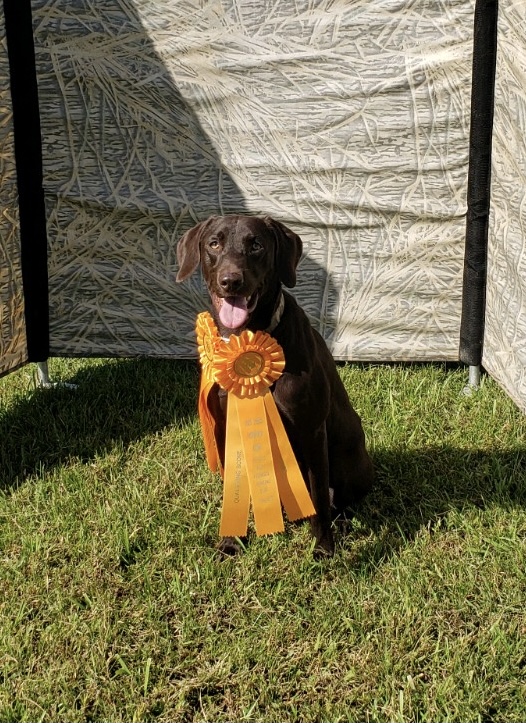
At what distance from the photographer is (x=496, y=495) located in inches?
125

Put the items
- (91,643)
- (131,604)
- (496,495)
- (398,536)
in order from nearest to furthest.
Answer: (91,643) → (131,604) → (398,536) → (496,495)

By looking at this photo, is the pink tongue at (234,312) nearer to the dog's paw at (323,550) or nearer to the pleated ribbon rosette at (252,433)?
the pleated ribbon rosette at (252,433)

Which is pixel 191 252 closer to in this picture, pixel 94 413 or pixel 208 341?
pixel 208 341

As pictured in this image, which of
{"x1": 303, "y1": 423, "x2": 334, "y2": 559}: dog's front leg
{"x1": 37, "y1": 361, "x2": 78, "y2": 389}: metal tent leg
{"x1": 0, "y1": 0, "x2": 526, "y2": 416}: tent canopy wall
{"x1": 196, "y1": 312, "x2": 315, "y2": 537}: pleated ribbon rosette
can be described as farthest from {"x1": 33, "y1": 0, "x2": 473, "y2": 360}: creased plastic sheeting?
{"x1": 303, "y1": 423, "x2": 334, "y2": 559}: dog's front leg

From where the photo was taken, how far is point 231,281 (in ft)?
7.95

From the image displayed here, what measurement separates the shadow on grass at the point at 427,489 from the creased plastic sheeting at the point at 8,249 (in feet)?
5.82

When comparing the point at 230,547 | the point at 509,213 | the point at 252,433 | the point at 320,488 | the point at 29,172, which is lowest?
the point at 230,547

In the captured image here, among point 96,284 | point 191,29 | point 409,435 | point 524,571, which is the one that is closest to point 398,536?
point 524,571

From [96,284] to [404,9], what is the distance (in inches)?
76.7

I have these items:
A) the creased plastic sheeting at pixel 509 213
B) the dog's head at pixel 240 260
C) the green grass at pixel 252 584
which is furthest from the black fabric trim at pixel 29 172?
the creased plastic sheeting at pixel 509 213

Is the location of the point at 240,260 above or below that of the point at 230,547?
above

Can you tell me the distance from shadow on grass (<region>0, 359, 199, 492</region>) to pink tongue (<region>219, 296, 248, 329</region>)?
1.32 meters

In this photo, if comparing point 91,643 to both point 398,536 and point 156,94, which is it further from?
point 156,94

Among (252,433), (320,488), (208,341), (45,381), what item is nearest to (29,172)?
(45,381)
